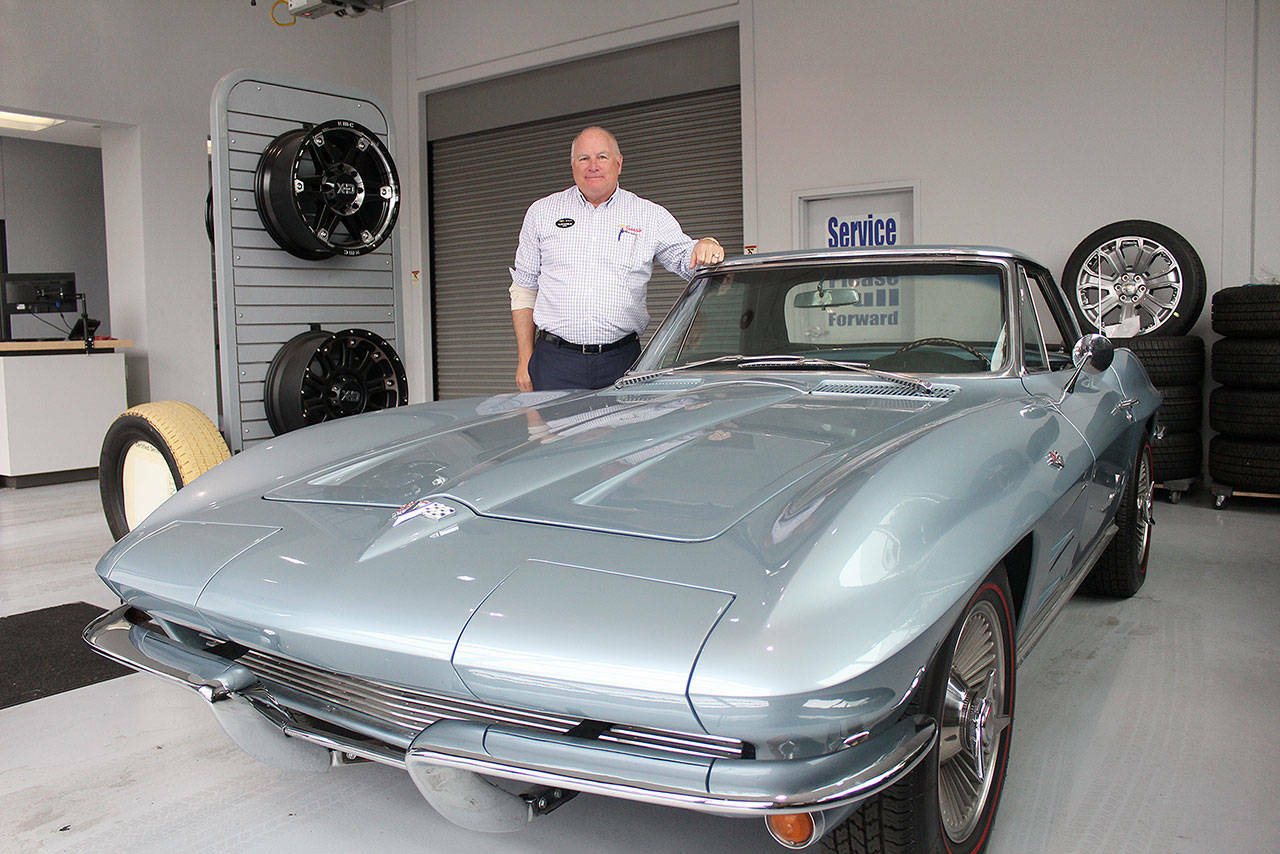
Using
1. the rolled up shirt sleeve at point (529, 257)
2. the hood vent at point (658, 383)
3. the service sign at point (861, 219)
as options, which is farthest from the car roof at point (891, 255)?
the service sign at point (861, 219)

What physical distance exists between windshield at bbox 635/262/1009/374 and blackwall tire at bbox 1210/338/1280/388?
131 inches

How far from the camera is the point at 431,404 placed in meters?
2.67

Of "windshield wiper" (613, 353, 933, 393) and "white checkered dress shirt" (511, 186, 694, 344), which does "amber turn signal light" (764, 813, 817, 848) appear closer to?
"windshield wiper" (613, 353, 933, 393)

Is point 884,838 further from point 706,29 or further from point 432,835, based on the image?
point 706,29

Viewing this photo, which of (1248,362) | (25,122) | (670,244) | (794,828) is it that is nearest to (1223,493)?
(1248,362)

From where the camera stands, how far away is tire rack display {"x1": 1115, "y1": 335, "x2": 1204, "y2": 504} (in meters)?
5.24

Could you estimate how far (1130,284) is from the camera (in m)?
5.54

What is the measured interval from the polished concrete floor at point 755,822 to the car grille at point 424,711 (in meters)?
0.44

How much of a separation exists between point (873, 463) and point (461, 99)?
346 inches

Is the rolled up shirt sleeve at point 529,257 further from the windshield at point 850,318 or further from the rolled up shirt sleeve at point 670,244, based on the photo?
the windshield at point 850,318

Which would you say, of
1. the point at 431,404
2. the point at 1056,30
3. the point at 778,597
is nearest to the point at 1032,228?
the point at 1056,30

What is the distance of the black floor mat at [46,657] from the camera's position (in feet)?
8.72

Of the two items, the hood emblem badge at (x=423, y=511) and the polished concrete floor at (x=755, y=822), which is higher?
the hood emblem badge at (x=423, y=511)

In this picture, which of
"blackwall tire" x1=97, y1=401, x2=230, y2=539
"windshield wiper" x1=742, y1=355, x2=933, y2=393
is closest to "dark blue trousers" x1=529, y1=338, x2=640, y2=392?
"windshield wiper" x1=742, y1=355, x2=933, y2=393
